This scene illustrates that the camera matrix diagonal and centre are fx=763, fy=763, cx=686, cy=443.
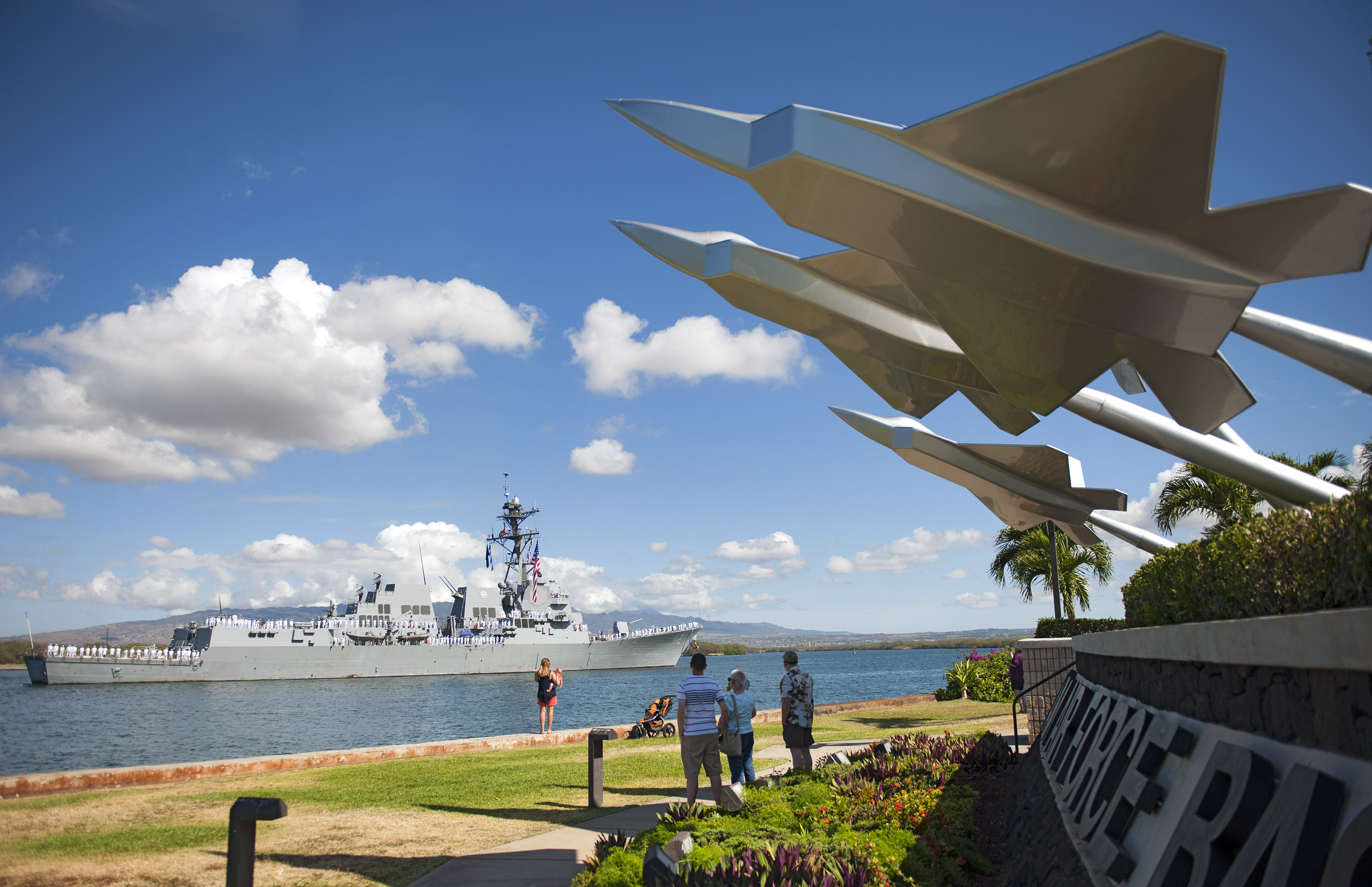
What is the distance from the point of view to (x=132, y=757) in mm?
22438

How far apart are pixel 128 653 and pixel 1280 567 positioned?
Result: 245 feet

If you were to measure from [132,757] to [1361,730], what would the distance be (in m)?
28.5

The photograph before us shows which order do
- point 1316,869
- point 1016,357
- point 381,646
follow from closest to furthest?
point 1316,869
point 1016,357
point 381,646

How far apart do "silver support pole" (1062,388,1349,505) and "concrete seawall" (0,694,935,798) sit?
9.14m

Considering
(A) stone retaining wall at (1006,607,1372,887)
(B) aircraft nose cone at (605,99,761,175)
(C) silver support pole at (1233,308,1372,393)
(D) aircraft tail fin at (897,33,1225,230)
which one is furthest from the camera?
(C) silver support pole at (1233,308,1372,393)

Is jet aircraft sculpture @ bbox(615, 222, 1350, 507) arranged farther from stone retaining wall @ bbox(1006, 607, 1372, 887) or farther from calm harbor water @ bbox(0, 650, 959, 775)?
calm harbor water @ bbox(0, 650, 959, 775)

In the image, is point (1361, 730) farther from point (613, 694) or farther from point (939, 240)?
point (613, 694)

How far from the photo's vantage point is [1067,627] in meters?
13.5

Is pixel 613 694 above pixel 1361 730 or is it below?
below

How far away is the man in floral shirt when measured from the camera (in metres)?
9.18

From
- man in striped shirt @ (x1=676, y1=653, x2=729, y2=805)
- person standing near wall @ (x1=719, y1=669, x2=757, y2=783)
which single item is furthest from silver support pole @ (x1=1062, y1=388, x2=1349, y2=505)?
man in striped shirt @ (x1=676, y1=653, x2=729, y2=805)

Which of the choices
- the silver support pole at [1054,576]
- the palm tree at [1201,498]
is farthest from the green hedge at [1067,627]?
the palm tree at [1201,498]

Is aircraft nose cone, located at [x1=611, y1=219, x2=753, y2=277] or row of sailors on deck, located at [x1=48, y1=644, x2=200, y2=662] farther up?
aircraft nose cone, located at [x1=611, y1=219, x2=753, y2=277]

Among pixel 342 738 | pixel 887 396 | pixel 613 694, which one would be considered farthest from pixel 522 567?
pixel 887 396
